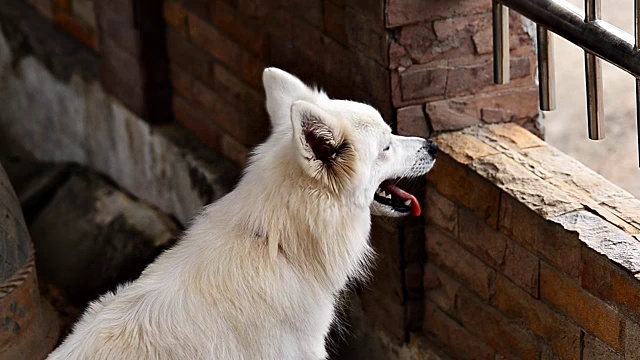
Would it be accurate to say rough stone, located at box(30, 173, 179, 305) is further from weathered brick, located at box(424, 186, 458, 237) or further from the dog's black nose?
the dog's black nose

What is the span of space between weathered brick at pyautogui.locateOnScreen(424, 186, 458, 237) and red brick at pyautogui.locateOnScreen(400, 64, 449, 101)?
0.35 meters

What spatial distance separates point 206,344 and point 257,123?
6.08 ft

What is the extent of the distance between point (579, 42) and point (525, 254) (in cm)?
77

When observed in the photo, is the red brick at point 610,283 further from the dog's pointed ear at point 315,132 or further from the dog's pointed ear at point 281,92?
the dog's pointed ear at point 281,92

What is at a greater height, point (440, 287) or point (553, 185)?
point (553, 185)

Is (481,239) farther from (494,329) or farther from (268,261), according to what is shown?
(268,261)

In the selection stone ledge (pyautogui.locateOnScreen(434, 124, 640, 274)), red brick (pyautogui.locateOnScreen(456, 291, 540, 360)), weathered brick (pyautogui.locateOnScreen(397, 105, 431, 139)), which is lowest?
red brick (pyautogui.locateOnScreen(456, 291, 540, 360))

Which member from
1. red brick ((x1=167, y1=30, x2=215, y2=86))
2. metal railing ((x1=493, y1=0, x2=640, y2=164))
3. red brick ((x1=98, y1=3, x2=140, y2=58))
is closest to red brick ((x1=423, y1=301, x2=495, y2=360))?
metal railing ((x1=493, y1=0, x2=640, y2=164))

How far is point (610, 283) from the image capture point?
149 inches

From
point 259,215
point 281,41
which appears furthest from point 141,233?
point 259,215

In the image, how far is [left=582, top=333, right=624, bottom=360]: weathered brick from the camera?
3873mm

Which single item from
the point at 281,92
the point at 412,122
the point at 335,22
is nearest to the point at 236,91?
the point at 335,22

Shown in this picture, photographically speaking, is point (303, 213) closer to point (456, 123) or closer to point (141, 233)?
point (456, 123)

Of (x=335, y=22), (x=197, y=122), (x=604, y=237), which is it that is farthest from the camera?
(x=197, y=122)
